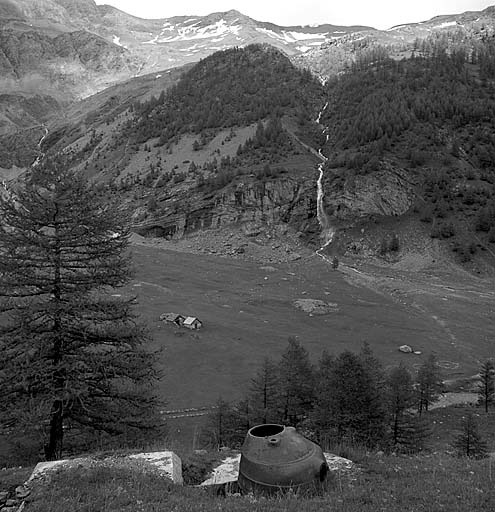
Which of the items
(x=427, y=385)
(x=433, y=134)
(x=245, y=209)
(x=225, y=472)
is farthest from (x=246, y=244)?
(x=225, y=472)

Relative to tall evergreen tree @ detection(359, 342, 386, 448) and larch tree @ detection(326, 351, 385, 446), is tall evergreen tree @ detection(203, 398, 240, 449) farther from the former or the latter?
tall evergreen tree @ detection(359, 342, 386, 448)

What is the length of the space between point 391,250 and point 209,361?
42.8 metres

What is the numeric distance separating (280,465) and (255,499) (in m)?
1.13

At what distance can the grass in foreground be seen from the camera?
862 centimetres

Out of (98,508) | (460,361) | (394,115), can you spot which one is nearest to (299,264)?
(460,361)

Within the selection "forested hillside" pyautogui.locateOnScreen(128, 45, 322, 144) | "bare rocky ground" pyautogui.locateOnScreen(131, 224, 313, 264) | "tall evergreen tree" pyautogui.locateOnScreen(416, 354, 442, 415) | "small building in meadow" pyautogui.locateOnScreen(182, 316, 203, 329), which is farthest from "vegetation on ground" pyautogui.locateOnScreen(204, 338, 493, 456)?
"forested hillside" pyautogui.locateOnScreen(128, 45, 322, 144)

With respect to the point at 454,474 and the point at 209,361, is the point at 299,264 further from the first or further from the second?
the point at 454,474

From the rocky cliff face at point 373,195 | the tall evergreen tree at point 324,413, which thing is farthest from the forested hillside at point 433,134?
the tall evergreen tree at point 324,413

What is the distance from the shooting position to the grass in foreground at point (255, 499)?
8.62 metres

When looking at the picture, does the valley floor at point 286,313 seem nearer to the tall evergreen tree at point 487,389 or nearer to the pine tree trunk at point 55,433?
the tall evergreen tree at point 487,389

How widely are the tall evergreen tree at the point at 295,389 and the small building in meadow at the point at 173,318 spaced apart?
19004 millimetres

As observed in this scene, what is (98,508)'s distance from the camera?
859 centimetres

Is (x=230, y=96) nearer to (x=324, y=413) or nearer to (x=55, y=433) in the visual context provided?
(x=324, y=413)

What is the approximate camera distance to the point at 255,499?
364 inches
